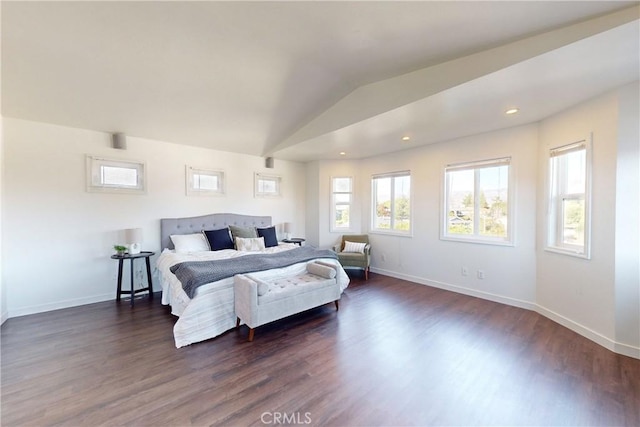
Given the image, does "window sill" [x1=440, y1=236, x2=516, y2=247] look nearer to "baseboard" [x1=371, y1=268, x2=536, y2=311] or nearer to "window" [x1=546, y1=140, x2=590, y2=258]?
"window" [x1=546, y1=140, x2=590, y2=258]

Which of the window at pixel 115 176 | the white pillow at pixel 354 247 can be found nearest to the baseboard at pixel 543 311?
the white pillow at pixel 354 247

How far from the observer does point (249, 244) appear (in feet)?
14.2

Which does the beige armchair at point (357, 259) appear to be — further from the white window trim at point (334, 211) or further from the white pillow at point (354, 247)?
the white window trim at point (334, 211)

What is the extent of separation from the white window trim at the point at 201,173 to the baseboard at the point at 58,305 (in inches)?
79.8

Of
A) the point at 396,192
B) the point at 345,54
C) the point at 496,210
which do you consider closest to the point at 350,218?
the point at 396,192

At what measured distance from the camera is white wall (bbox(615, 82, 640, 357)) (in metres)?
2.39

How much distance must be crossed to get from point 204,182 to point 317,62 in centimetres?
326

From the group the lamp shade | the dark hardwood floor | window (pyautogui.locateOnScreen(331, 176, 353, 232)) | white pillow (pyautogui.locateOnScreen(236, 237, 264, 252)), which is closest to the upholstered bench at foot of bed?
the dark hardwood floor

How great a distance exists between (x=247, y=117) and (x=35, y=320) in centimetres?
376

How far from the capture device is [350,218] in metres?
5.81

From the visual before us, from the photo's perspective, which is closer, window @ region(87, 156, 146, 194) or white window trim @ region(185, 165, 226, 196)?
window @ region(87, 156, 146, 194)

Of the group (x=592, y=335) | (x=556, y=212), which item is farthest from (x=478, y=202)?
(x=592, y=335)

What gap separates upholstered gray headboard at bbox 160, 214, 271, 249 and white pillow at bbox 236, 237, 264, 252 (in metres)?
0.78

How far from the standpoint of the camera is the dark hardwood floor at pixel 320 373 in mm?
1706
